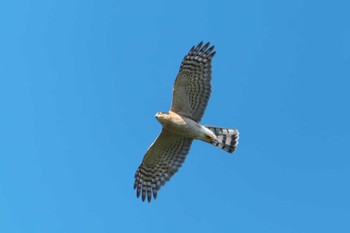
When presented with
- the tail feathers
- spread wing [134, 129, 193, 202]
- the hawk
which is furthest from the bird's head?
the tail feathers

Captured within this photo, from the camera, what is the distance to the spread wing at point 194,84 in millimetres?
18562

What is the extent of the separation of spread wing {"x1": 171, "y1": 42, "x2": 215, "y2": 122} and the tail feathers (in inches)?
28.1

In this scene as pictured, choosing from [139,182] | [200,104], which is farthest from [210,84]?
[139,182]

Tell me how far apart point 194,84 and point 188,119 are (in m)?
0.85

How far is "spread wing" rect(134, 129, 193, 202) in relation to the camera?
19281 millimetres

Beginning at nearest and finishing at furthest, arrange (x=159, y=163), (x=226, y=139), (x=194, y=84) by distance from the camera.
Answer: (x=194, y=84) < (x=226, y=139) < (x=159, y=163)

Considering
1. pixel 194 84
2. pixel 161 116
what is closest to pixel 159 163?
pixel 161 116

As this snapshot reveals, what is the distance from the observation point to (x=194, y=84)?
18562 mm

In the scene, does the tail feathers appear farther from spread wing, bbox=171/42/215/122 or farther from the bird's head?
the bird's head

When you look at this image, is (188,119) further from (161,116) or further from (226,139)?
(226,139)

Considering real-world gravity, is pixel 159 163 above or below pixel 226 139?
below

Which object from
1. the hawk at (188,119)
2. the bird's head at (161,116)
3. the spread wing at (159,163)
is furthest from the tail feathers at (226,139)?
the bird's head at (161,116)

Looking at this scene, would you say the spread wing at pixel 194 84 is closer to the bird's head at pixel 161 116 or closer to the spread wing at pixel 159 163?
the bird's head at pixel 161 116

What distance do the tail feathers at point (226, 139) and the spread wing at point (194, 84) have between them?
0.71 meters
